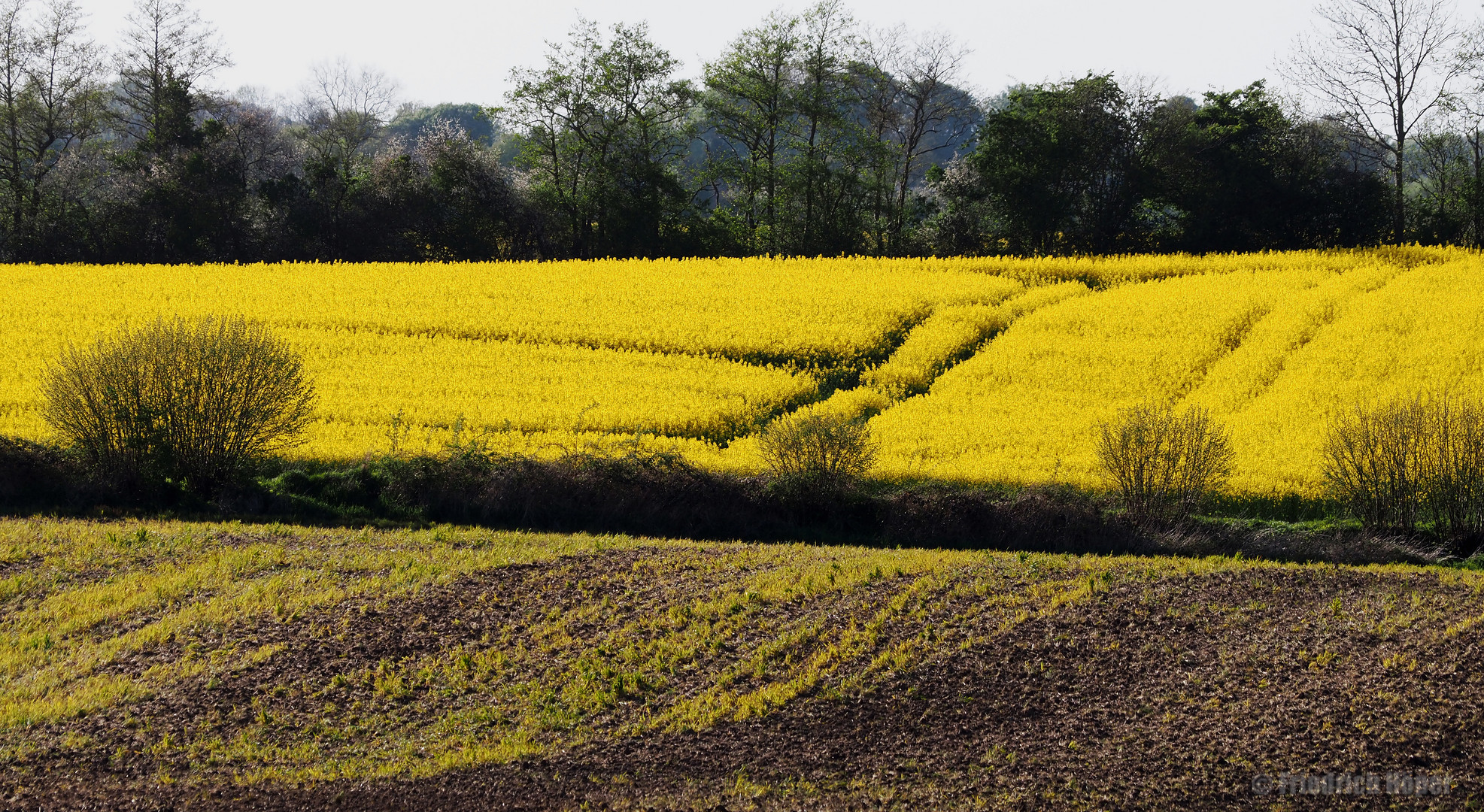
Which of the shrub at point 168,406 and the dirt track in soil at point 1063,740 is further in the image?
the shrub at point 168,406

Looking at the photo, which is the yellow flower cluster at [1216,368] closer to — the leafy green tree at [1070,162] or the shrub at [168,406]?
the shrub at [168,406]

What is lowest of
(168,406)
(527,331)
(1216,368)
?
(168,406)

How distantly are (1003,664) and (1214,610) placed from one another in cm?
292

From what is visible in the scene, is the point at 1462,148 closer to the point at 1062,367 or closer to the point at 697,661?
the point at 1062,367

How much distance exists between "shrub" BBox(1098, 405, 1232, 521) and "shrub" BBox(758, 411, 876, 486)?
418 cm

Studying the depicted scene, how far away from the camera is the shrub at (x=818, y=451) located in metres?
19.3

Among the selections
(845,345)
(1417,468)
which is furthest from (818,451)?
(845,345)

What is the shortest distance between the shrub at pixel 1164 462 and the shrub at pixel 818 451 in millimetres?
4178

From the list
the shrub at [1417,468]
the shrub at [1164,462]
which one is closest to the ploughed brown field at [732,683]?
the shrub at [1164,462]

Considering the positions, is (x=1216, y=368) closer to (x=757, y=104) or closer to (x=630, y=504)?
(x=630, y=504)

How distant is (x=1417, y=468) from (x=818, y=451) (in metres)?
9.35

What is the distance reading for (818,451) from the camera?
19.4 m

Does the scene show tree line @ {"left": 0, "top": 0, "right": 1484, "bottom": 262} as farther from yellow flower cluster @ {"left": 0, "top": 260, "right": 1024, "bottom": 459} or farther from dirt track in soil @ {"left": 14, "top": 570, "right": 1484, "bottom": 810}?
dirt track in soil @ {"left": 14, "top": 570, "right": 1484, "bottom": 810}

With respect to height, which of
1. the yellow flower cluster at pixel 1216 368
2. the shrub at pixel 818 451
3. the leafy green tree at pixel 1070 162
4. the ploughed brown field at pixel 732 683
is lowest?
the ploughed brown field at pixel 732 683
